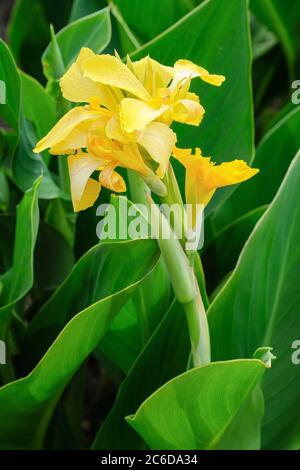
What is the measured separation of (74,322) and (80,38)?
48 cm

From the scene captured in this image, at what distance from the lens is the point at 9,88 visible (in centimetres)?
102

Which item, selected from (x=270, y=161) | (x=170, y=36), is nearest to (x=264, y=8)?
(x=270, y=161)

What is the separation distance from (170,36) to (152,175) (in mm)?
410

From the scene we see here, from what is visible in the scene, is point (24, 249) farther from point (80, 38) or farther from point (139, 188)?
point (80, 38)

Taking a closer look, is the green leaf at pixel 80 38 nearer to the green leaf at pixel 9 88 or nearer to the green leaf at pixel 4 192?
the green leaf at pixel 9 88

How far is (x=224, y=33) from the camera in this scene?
1056 millimetres

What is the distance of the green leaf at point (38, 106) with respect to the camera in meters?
1.16

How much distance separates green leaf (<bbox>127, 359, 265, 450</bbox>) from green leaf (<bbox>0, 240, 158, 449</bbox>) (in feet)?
0.31

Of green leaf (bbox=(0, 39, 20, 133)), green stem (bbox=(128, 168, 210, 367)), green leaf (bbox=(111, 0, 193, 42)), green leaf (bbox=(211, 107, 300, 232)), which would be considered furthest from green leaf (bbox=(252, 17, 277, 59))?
green stem (bbox=(128, 168, 210, 367))

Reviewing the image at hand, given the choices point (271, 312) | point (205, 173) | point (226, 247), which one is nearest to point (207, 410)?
point (271, 312)

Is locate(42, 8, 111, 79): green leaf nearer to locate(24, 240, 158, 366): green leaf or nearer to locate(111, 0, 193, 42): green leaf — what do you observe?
locate(111, 0, 193, 42): green leaf

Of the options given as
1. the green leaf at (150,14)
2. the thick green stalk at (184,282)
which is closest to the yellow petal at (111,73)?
the thick green stalk at (184,282)

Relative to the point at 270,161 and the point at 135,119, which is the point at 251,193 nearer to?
the point at 270,161

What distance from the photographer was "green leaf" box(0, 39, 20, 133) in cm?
97
